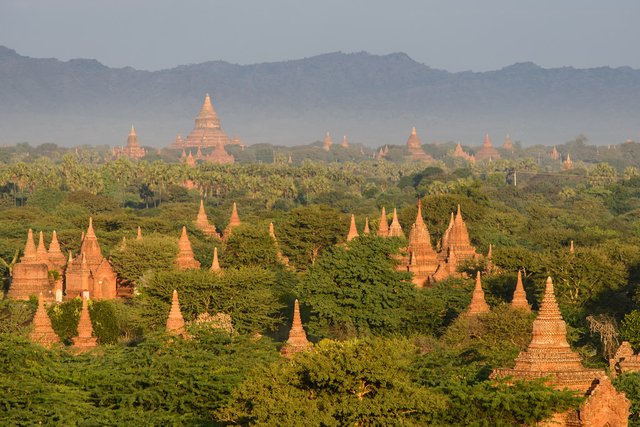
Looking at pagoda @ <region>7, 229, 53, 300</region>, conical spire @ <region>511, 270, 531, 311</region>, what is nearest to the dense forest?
conical spire @ <region>511, 270, 531, 311</region>

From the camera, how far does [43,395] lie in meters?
32.8

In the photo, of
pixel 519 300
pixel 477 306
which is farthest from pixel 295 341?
pixel 477 306

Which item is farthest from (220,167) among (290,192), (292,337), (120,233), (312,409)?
(312,409)

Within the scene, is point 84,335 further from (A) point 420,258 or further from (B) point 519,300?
(A) point 420,258

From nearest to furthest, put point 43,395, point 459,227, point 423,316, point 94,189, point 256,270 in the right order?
point 43,395 < point 423,316 < point 256,270 < point 459,227 < point 94,189

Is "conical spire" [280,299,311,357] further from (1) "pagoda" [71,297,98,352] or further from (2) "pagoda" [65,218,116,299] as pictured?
(2) "pagoda" [65,218,116,299]

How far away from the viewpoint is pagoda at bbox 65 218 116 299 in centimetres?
6284

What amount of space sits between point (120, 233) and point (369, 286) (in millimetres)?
31422

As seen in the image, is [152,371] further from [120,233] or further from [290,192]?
[290,192]

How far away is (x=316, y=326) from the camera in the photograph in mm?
49906

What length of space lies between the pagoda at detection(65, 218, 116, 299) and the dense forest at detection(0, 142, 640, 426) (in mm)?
1158

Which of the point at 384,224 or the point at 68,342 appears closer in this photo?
the point at 68,342

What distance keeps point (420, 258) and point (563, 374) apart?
31614mm

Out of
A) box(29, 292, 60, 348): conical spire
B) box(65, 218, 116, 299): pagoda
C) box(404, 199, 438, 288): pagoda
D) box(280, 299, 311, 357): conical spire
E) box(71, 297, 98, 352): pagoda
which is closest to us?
box(280, 299, 311, 357): conical spire
